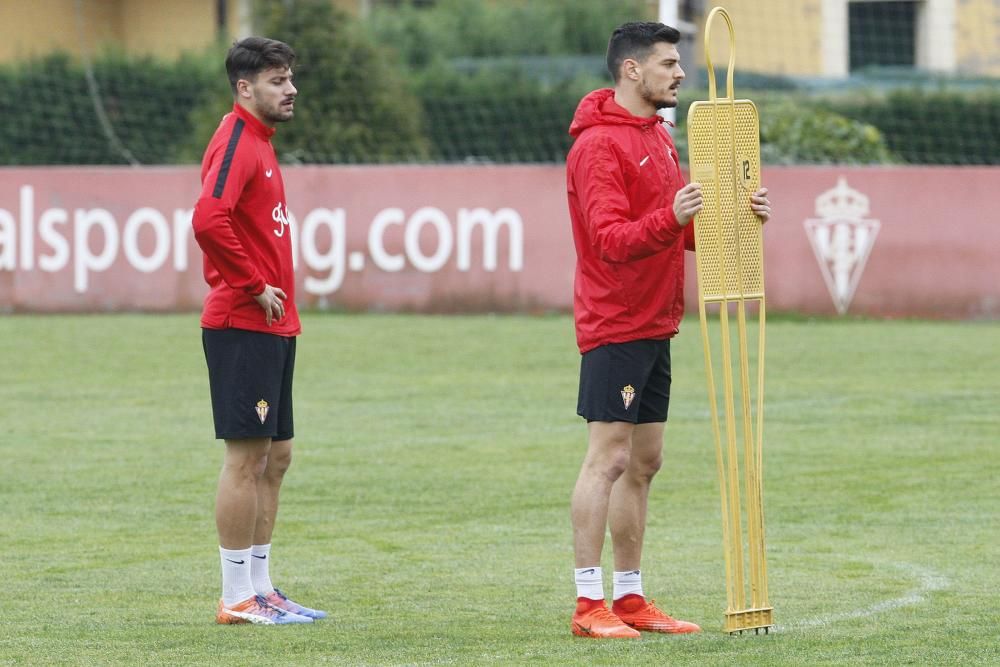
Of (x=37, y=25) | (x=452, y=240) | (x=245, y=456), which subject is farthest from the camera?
(x=37, y=25)

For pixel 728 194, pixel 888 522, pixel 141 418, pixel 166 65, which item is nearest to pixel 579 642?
pixel 728 194

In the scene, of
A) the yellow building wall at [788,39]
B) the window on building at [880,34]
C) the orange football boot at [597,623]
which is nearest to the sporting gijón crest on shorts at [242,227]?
the orange football boot at [597,623]

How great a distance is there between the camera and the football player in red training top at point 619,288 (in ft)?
19.4

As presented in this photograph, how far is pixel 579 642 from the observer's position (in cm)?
579

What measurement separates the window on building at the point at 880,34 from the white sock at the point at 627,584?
3448 cm

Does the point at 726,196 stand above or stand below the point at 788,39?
below

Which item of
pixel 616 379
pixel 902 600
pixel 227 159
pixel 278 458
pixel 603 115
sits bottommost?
pixel 902 600

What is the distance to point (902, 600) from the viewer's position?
6477 mm

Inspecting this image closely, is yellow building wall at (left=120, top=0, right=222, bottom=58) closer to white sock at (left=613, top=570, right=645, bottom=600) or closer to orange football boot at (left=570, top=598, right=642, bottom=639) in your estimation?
white sock at (left=613, top=570, right=645, bottom=600)

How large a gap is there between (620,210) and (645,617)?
4.39ft

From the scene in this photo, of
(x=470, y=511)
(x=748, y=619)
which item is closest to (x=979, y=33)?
(x=470, y=511)

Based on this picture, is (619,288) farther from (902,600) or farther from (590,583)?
(902,600)

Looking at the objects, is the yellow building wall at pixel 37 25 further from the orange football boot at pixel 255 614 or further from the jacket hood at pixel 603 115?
the jacket hood at pixel 603 115

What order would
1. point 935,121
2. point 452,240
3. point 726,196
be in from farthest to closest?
point 935,121 → point 452,240 → point 726,196
